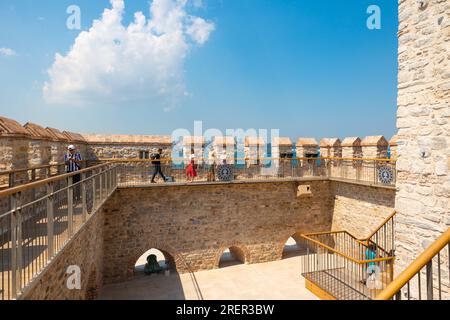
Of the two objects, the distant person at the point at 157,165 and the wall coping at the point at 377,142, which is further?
the distant person at the point at 157,165

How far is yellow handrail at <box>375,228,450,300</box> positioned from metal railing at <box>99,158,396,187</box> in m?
9.68

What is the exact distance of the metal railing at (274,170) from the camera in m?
12.0

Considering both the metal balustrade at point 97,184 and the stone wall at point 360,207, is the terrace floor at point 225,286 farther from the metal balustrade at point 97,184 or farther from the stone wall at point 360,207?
the stone wall at point 360,207

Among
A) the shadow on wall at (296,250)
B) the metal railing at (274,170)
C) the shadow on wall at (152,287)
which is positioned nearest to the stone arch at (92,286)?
the shadow on wall at (152,287)

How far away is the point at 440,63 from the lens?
4.32 m

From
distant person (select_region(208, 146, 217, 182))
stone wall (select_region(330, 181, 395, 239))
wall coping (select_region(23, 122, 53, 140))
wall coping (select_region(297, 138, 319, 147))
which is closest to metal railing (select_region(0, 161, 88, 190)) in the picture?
wall coping (select_region(23, 122, 53, 140))

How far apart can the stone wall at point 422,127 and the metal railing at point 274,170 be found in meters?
7.19

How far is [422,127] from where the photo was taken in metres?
4.57

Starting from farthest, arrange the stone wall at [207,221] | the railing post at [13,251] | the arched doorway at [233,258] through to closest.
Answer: the arched doorway at [233,258]
the stone wall at [207,221]
the railing post at [13,251]

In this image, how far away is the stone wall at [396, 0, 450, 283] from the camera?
14.0 ft

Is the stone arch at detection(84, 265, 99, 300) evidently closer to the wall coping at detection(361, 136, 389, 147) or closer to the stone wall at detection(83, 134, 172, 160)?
the stone wall at detection(83, 134, 172, 160)

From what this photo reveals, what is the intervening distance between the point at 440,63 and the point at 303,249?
1367cm

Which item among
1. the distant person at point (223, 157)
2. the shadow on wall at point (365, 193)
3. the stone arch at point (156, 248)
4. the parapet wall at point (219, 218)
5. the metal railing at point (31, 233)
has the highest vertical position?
the distant person at point (223, 157)
